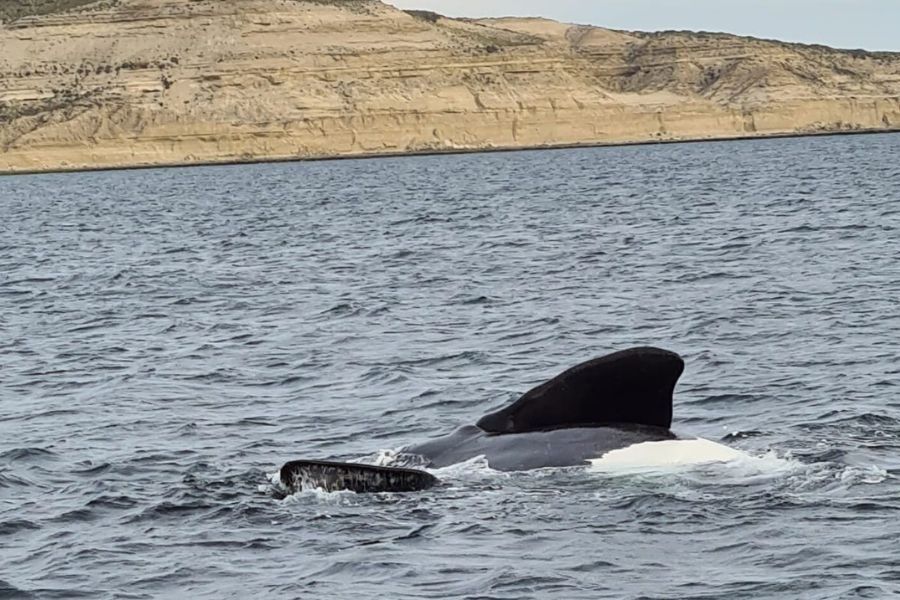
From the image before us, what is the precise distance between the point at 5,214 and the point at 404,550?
204ft

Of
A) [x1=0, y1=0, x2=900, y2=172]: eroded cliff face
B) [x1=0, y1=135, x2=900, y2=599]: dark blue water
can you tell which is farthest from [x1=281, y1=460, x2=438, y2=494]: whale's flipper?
[x1=0, y1=0, x2=900, y2=172]: eroded cliff face

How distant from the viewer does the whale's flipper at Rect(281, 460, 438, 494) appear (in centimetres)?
1267

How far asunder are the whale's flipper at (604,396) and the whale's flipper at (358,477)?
36.1 inches

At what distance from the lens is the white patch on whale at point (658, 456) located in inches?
503

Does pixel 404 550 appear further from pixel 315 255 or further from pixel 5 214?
pixel 5 214

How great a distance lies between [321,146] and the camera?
130m

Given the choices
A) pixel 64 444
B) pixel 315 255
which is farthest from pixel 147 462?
pixel 315 255

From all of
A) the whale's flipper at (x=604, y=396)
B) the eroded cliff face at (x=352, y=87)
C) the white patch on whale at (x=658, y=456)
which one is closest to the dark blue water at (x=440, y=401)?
the white patch on whale at (x=658, y=456)

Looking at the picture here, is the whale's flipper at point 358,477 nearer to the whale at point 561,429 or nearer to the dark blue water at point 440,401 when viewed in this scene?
the whale at point 561,429

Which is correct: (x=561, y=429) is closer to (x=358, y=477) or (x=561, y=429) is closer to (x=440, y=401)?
(x=358, y=477)

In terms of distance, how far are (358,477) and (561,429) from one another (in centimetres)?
167

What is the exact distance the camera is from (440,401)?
1798 cm

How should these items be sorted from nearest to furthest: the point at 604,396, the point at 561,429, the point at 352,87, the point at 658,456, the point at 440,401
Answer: the point at 658,456 < the point at 604,396 < the point at 561,429 < the point at 440,401 < the point at 352,87

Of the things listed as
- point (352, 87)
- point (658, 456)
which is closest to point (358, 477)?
point (658, 456)
